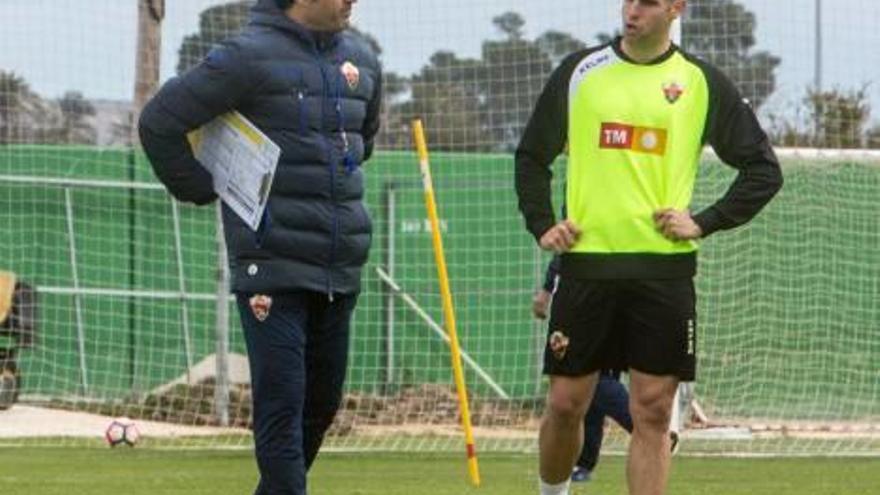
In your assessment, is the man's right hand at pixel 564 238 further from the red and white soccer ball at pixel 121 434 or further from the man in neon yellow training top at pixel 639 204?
the red and white soccer ball at pixel 121 434

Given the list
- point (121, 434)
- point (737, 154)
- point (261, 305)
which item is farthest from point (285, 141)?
point (121, 434)

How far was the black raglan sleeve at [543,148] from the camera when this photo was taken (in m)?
8.34

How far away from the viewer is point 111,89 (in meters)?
20.1

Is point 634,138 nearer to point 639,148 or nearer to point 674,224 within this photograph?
point 639,148

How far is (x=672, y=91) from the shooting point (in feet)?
26.9

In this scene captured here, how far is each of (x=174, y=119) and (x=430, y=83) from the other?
11.1 meters

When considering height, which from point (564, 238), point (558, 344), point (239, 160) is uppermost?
point (239, 160)

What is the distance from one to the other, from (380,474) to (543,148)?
18.1 feet

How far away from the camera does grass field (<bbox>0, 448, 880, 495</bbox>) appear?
39.7 feet

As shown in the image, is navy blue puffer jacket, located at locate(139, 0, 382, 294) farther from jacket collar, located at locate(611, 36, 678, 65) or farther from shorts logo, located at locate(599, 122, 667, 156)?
jacket collar, located at locate(611, 36, 678, 65)

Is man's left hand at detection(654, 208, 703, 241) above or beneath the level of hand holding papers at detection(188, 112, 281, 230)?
beneath

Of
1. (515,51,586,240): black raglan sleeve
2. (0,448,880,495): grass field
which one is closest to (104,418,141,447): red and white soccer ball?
(0,448,880,495): grass field

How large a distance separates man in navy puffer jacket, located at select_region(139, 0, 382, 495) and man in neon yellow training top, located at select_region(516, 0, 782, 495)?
0.79 meters

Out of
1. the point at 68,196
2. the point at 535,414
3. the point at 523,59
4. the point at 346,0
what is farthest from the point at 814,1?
the point at 346,0
